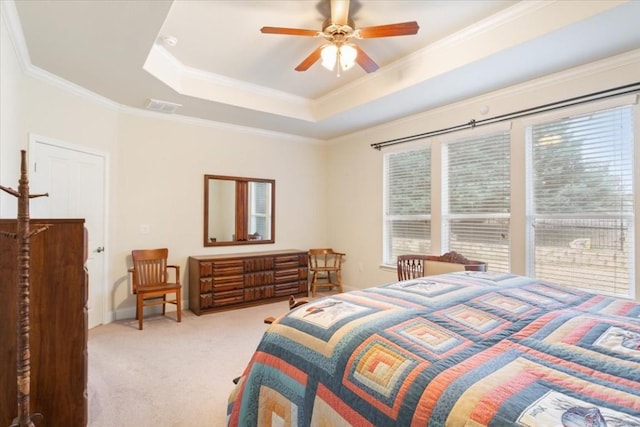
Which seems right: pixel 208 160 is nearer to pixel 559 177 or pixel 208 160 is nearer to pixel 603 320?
pixel 559 177

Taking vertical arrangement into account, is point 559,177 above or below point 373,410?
above

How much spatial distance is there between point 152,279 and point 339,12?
3.57 metres

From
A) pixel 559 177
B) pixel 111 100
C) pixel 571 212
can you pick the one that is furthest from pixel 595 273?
pixel 111 100

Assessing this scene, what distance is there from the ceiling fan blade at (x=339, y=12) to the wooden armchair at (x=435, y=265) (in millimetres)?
2318

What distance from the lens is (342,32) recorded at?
2568 millimetres

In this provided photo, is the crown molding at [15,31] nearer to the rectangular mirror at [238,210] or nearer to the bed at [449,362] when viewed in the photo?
the rectangular mirror at [238,210]

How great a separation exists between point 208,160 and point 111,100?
1312 millimetres

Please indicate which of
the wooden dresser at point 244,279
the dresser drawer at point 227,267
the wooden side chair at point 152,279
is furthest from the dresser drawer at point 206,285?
the wooden side chair at point 152,279

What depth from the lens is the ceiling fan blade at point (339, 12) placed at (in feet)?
7.90

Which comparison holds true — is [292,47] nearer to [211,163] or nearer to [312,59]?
[312,59]

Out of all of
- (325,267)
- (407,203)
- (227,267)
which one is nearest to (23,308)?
(227,267)

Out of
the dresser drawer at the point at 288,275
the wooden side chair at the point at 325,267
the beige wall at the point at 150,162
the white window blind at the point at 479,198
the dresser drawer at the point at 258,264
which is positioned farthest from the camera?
the wooden side chair at the point at 325,267

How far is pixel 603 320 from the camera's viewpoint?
126cm

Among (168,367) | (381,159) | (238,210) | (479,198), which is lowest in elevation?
(168,367)
